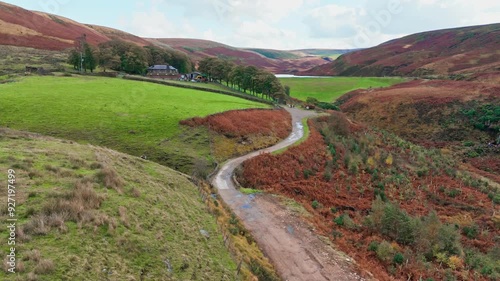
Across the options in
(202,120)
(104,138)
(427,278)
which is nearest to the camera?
(427,278)

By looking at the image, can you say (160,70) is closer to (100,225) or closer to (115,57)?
(115,57)

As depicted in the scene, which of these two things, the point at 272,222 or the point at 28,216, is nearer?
the point at 28,216

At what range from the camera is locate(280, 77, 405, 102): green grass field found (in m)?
107

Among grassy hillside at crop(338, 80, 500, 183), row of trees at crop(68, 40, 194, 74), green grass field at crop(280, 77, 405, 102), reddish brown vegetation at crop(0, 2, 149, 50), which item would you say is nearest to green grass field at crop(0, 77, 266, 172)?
row of trees at crop(68, 40, 194, 74)

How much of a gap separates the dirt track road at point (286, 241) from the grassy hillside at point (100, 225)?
3.79 meters

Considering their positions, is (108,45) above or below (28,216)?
above

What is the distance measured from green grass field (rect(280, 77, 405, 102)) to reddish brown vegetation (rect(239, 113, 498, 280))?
6338cm

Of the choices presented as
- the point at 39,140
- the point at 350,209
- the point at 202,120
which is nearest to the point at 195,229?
the point at 39,140

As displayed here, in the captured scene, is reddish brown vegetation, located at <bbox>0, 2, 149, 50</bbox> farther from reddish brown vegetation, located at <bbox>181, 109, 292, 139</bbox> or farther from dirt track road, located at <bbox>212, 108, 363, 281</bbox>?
dirt track road, located at <bbox>212, 108, 363, 281</bbox>

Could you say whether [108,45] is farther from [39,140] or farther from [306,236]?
[306,236]

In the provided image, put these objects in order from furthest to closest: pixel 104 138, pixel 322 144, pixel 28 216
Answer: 1. pixel 322 144
2. pixel 104 138
3. pixel 28 216

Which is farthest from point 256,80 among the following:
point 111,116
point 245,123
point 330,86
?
point 330,86

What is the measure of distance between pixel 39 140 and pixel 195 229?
1436cm

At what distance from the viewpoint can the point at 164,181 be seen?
19.9 m
